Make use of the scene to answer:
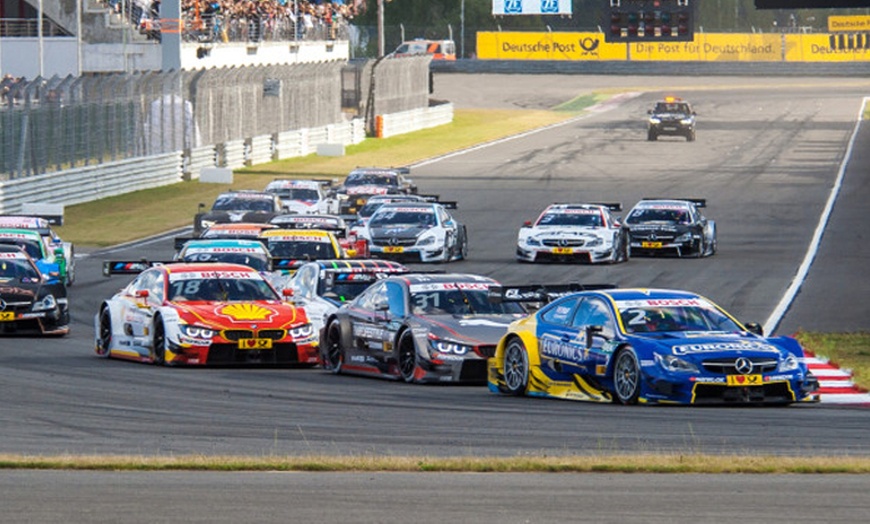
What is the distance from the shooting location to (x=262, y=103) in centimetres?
6725

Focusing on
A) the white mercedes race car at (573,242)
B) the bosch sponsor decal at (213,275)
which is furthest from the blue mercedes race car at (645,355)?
the white mercedes race car at (573,242)

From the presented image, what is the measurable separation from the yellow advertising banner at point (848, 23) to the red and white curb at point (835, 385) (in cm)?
9603

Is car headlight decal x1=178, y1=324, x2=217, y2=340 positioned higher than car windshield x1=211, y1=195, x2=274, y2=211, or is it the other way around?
car windshield x1=211, y1=195, x2=274, y2=211

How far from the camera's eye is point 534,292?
789 inches

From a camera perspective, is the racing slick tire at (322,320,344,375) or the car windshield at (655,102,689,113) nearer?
the racing slick tire at (322,320,344,375)

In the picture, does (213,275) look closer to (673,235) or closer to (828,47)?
(673,235)

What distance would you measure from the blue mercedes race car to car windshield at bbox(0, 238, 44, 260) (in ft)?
42.1

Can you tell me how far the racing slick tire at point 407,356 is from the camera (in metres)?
20.0

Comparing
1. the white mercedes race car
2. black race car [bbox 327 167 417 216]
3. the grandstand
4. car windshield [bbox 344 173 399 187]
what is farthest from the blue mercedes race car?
the grandstand

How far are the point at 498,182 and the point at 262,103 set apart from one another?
11.4 m

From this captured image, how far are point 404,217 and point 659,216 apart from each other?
5.60 metres

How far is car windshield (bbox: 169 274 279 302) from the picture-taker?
22344 millimetres

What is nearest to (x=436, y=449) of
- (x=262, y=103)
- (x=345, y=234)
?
(x=345, y=234)

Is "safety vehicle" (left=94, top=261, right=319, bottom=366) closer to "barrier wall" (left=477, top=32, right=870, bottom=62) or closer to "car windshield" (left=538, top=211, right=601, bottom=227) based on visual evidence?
"car windshield" (left=538, top=211, right=601, bottom=227)
